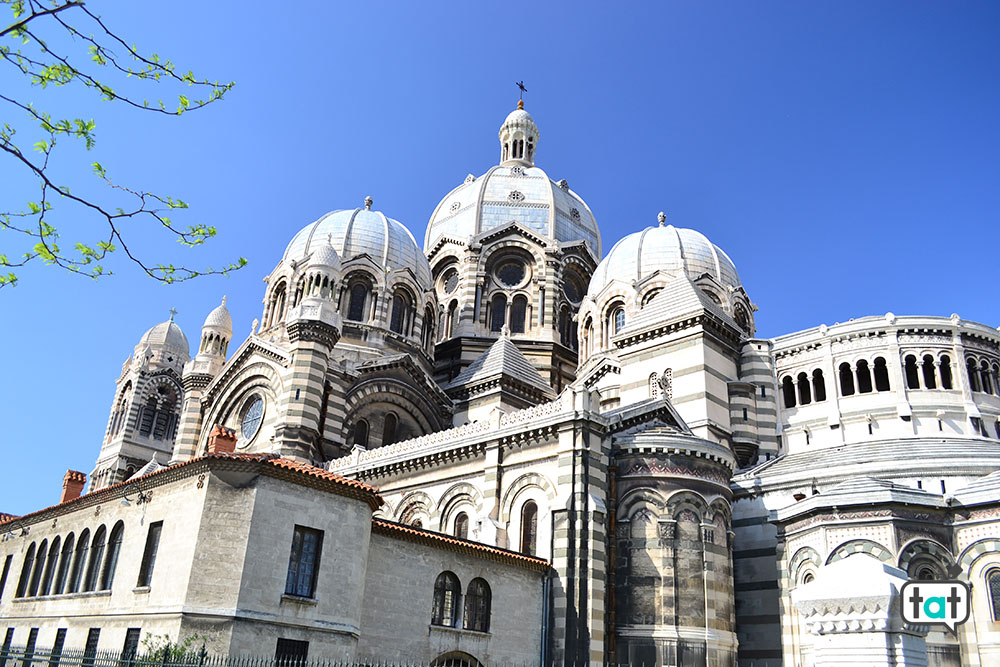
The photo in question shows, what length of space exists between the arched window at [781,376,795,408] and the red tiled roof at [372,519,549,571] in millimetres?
14807

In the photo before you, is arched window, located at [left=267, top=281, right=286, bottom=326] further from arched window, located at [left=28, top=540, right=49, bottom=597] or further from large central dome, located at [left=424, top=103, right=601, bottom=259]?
arched window, located at [left=28, top=540, right=49, bottom=597]

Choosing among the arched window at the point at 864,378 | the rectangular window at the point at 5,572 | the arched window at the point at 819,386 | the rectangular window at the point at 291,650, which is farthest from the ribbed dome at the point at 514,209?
the rectangular window at the point at 291,650

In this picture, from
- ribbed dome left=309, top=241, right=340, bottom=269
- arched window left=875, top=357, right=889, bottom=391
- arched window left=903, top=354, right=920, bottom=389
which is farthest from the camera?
ribbed dome left=309, top=241, right=340, bottom=269

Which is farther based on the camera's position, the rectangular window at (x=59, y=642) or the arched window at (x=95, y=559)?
the arched window at (x=95, y=559)

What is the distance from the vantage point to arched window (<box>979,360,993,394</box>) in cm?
3306

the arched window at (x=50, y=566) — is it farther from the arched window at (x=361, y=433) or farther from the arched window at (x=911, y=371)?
the arched window at (x=911, y=371)

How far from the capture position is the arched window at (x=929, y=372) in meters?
32.7

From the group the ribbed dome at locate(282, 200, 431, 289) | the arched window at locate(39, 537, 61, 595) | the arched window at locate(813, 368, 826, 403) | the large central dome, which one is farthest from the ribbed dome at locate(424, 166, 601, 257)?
the arched window at locate(39, 537, 61, 595)

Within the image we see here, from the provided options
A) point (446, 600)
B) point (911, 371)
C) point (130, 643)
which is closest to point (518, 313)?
point (911, 371)

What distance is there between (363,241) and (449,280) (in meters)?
8.84

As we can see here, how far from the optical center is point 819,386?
34250 mm

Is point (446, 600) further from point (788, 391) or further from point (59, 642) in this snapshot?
point (788, 391)

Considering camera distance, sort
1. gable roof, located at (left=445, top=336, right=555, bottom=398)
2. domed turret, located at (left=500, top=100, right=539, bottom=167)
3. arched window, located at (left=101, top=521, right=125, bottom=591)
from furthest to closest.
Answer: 1. domed turret, located at (left=500, top=100, right=539, bottom=167)
2. gable roof, located at (left=445, top=336, right=555, bottom=398)
3. arched window, located at (left=101, top=521, right=125, bottom=591)

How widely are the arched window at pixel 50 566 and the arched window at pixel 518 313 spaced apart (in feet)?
96.8
